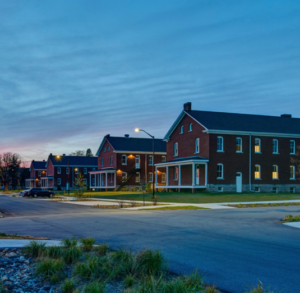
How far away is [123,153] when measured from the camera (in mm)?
69125

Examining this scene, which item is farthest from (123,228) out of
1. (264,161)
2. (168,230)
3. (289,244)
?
(264,161)

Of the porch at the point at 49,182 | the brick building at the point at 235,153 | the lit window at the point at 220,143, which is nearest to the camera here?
the brick building at the point at 235,153

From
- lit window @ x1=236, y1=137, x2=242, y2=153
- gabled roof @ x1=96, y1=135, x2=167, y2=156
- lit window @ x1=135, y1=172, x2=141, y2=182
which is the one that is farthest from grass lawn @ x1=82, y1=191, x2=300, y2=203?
gabled roof @ x1=96, y1=135, x2=167, y2=156

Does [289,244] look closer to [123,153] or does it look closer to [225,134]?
[225,134]

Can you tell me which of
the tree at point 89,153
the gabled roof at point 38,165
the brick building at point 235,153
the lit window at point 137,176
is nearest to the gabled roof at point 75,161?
the gabled roof at point 38,165

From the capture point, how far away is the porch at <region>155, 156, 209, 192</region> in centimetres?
4603

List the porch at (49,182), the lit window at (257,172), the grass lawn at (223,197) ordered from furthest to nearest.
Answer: the porch at (49,182) < the lit window at (257,172) < the grass lawn at (223,197)

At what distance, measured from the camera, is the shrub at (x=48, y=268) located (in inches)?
275

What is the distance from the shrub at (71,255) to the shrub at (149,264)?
154 centimetres

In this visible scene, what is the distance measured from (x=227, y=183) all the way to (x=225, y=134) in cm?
615

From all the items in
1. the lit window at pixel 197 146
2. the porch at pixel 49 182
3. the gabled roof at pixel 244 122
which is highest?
the gabled roof at pixel 244 122

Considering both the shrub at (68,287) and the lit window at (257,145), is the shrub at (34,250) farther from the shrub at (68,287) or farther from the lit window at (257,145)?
the lit window at (257,145)

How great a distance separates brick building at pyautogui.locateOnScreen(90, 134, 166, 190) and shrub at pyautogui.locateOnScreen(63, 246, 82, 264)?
188 ft

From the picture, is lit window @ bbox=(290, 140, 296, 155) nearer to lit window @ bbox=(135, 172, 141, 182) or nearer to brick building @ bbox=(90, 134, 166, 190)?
brick building @ bbox=(90, 134, 166, 190)
